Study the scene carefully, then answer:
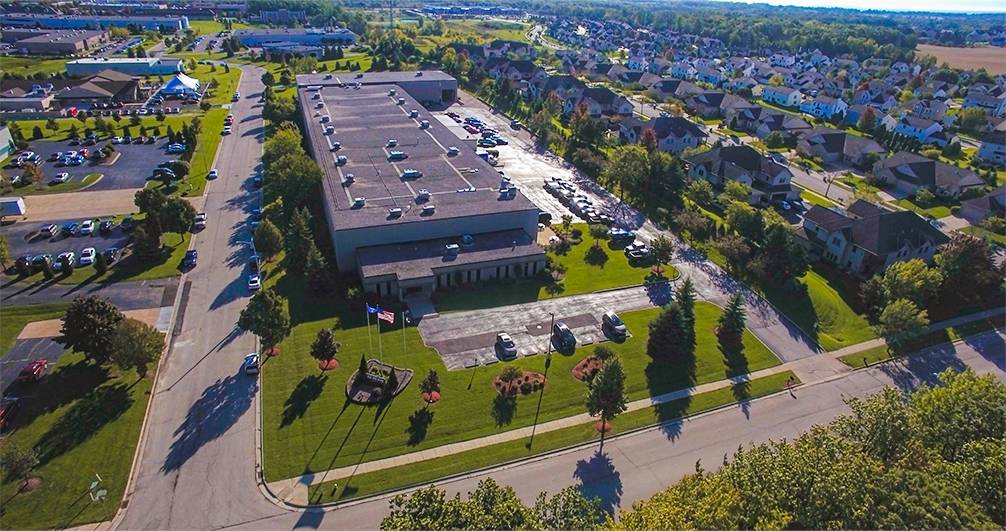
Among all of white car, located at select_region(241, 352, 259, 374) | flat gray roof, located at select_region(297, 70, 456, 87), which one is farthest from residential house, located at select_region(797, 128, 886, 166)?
white car, located at select_region(241, 352, 259, 374)

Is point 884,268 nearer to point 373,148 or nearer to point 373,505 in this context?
point 373,505

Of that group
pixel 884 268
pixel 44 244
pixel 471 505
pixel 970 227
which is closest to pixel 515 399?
pixel 471 505

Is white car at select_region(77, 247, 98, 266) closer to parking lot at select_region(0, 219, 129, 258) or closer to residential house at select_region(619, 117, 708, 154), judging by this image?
parking lot at select_region(0, 219, 129, 258)

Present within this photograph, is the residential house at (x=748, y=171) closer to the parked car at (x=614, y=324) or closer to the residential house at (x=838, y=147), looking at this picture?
the residential house at (x=838, y=147)

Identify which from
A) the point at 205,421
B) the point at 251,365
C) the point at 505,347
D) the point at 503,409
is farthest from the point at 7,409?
the point at 505,347

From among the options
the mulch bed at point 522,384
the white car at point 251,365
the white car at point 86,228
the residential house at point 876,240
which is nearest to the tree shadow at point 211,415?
the white car at point 251,365

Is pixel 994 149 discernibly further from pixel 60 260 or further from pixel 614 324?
pixel 60 260
